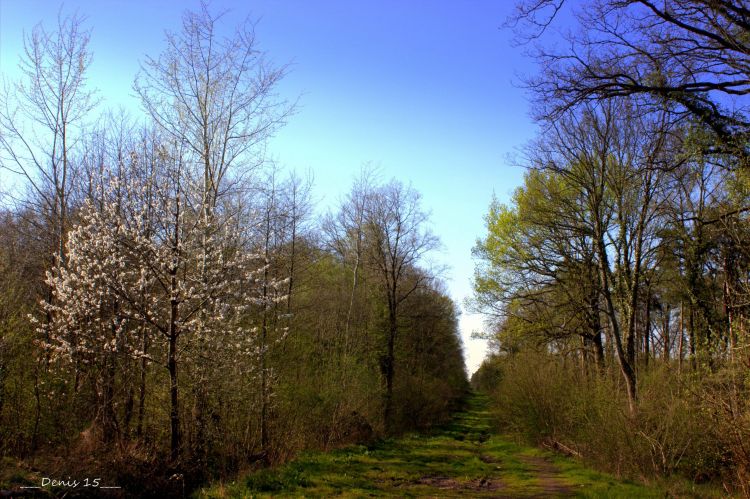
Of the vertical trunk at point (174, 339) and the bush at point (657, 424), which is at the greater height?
the vertical trunk at point (174, 339)

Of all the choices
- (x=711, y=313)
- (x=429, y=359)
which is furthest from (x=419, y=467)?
(x=429, y=359)

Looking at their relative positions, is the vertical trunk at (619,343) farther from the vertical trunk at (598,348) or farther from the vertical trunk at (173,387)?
the vertical trunk at (173,387)

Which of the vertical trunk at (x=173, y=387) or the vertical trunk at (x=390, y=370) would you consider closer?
the vertical trunk at (x=173, y=387)

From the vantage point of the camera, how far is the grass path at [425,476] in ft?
34.3

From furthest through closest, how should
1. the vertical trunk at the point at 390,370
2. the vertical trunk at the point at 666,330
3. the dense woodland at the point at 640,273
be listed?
the vertical trunk at the point at 390,370
the vertical trunk at the point at 666,330
the dense woodland at the point at 640,273

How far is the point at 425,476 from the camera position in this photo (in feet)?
44.7

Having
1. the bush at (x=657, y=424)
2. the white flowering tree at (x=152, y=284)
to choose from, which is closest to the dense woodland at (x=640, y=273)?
the bush at (x=657, y=424)

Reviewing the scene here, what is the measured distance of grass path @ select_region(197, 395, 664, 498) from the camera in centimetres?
1045

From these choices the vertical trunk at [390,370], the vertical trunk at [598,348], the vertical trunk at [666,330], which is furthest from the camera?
the vertical trunk at [390,370]

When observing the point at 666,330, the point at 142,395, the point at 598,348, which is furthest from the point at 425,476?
the point at 666,330

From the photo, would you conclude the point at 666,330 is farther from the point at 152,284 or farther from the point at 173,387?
the point at 152,284

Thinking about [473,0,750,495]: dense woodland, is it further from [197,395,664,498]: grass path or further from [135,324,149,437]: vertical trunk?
[135,324,149,437]: vertical trunk

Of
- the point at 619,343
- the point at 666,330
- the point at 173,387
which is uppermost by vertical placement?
the point at 666,330

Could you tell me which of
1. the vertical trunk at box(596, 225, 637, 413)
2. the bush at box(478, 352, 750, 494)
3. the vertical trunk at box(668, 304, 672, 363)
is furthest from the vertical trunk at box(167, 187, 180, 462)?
the vertical trunk at box(668, 304, 672, 363)
